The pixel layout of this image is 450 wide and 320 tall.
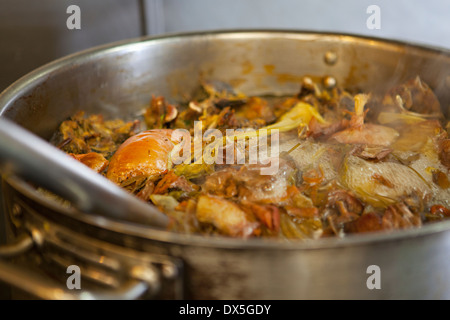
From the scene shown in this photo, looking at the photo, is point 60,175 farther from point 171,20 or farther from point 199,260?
point 171,20

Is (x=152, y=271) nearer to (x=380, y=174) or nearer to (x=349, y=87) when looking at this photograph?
(x=380, y=174)

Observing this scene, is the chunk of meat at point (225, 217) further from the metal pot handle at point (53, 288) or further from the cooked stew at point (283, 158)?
the metal pot handle at point (53, 288)

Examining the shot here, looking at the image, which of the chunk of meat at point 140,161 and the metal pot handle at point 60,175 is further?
the chunk of meat at point 140,161

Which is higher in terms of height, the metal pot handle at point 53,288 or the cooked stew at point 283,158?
the cooked stew at point 283,158

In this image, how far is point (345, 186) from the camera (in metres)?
1.36

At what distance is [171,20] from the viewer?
134 inches

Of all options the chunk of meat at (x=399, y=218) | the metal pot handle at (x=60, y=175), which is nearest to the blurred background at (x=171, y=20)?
the metal pot handle at (x=60, y=175)

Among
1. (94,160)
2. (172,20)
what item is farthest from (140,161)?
(172,20)

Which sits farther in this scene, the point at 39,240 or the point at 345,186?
the point at 345,186

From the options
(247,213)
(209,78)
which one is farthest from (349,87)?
(247,213)

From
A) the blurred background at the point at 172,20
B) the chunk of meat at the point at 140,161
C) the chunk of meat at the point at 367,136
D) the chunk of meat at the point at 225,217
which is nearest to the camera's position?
the chunk of meat at the point at 225,217

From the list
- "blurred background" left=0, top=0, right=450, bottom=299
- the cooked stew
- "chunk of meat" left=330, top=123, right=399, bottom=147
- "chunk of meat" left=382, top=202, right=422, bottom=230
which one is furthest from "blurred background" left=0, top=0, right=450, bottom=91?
"chunk of meat" left=382, top=202, right=422, bottom=230

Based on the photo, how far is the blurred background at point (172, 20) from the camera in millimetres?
2223
